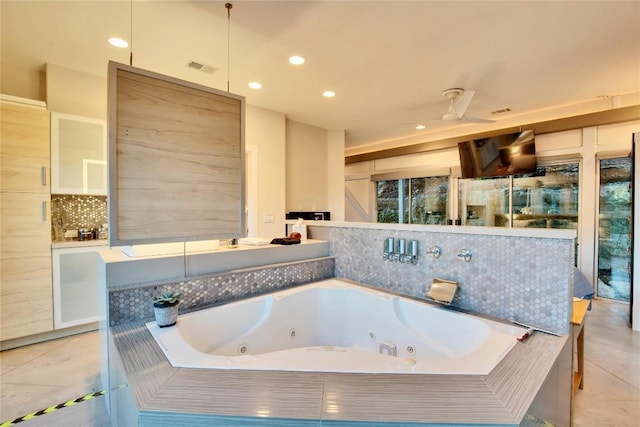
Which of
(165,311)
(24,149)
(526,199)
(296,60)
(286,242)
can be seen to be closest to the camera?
(165,311)

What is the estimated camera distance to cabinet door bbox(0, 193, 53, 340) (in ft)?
8.33

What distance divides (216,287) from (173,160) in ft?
2.64

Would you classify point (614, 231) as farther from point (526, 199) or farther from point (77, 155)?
point (77, 155)

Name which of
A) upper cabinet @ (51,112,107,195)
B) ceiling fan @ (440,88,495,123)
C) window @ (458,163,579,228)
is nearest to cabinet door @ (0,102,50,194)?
upper cabinet @ (51,112,107,195)

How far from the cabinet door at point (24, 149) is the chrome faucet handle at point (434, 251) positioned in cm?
339

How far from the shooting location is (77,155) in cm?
289

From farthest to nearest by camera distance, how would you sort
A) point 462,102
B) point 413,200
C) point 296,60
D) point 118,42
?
1. point 413,200
2. point 462,102
3. point 296,60
4. point 118,42

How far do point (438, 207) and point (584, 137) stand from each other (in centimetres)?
246

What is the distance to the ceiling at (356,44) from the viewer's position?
2072 millimetres

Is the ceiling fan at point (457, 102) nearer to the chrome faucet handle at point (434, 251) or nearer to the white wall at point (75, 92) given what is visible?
the chrome faucet handle at point (434, 251)

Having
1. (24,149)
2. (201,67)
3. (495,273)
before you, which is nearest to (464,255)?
(495,273)

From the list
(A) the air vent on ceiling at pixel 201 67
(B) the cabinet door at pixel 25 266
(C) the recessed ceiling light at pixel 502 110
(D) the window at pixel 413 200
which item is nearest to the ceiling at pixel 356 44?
(A) the air vent on ceiling at pixel 201 67

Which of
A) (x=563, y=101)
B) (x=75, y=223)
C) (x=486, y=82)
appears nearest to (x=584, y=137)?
(x=563, y=101)

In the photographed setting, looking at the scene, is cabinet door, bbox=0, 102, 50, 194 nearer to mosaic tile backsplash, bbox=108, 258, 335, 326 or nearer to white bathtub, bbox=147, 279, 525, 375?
mosaic tile backsplash, bbox=108, 258, 335, 326
